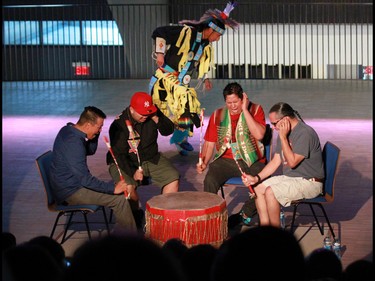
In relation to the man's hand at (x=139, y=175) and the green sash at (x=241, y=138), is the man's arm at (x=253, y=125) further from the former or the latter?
the man's hand at (x=139, y=175)

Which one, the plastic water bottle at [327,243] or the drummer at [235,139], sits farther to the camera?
the drummer at [235,139]

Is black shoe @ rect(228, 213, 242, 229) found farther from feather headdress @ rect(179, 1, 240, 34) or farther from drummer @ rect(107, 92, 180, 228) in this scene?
feather headdress @ rect(179, 1, 240, 34)

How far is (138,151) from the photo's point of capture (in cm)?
845

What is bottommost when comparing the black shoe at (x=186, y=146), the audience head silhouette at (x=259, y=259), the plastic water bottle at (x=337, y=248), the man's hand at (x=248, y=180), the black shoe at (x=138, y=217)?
the plastic water bottle at (x=337, y=248)

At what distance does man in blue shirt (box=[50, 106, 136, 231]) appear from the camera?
296 inches

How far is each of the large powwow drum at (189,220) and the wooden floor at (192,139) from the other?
113 cm

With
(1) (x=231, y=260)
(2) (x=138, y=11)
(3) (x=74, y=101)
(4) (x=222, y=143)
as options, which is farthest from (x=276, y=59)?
(1) (x=231, y=260)

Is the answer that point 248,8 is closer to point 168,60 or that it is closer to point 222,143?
point 168,60

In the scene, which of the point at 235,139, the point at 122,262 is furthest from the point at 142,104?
the point at 122,262

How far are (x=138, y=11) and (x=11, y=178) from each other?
Answer: 10.6m

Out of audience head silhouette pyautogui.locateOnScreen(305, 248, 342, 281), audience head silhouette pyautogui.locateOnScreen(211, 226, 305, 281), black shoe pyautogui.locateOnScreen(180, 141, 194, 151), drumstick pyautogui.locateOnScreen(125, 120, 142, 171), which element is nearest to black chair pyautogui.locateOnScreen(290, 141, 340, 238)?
drumstick pyautogui.locateOnScreen(125, 120, 142, 171)

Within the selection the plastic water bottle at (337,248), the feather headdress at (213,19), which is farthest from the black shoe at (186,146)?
the plastic water bottle at (337,248)

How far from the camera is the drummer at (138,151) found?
8234mm

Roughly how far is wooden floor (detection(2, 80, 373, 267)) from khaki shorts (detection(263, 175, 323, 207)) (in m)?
0.46
